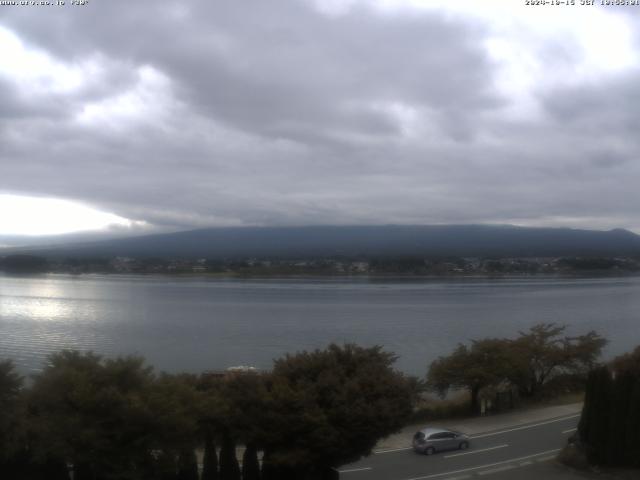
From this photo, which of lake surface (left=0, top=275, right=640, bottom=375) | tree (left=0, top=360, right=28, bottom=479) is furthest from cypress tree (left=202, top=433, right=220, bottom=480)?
lake surface (left=0, top=275, right=640, bottom=375)

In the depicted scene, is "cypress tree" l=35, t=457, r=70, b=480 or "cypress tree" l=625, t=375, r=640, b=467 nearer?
"cypress tree" l=35, t=457, r=70, b=480

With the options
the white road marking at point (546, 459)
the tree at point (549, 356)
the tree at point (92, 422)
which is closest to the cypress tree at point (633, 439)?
the white road marking at point (546, 459)

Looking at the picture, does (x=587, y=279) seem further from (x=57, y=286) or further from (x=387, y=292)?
(x=57, y=286)

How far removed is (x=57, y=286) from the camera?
79.9 meters

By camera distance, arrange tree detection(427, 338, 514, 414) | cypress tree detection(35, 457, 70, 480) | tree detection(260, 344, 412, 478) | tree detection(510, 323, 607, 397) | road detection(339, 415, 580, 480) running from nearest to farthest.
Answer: cypress tree detection(35, 457, 70, 480) < tree detection(260, 344, 412, 478) < road detection(339, 415, 580, 480) < tree detection(427, 338, 514, 414) < tree detection(510, 323, 607, 397)

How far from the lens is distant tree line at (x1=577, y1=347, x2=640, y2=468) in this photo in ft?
46.8

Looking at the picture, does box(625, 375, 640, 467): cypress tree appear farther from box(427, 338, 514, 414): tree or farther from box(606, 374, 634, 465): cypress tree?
box(427, 338, 514, 414): tree

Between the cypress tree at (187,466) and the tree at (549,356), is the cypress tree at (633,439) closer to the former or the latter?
the cypress tree at (187,466)

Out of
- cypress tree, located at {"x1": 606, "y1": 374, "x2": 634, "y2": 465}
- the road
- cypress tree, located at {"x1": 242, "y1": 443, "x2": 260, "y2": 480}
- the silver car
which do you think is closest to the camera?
cypress tree, located at {"x1": 242, "y1": 443, "x2": 260, "y2": 480}

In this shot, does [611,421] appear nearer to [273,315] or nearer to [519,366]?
[519,366]

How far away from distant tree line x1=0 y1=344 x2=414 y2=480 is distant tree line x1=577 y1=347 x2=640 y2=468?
14.7ft

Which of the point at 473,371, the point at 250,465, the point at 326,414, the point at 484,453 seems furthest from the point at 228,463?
the point at 473,371

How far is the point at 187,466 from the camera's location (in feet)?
36.7

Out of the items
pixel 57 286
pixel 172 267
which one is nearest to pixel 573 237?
pixel 172 267
